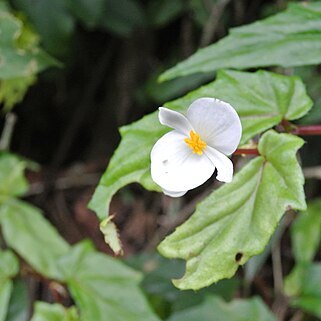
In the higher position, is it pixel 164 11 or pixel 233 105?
pixel 233 105

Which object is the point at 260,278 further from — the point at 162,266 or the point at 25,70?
the point at 25,70

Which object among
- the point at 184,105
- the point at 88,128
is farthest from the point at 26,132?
the point at 184,105

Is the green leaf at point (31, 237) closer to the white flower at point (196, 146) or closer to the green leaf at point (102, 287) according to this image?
the green leaf at point (102, 287)

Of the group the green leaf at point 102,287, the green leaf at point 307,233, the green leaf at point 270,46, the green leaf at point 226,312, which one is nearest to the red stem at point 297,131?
the green leaf at point 270,46

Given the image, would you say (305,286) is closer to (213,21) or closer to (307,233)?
(307,233)

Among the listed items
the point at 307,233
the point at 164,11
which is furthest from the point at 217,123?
the point at 164,11

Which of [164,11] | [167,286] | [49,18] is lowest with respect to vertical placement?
[167,286]

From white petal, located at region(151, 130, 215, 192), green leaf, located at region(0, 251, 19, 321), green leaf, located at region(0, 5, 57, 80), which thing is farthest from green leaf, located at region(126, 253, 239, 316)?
white petal, located at region(151, 130, 215, 192)
